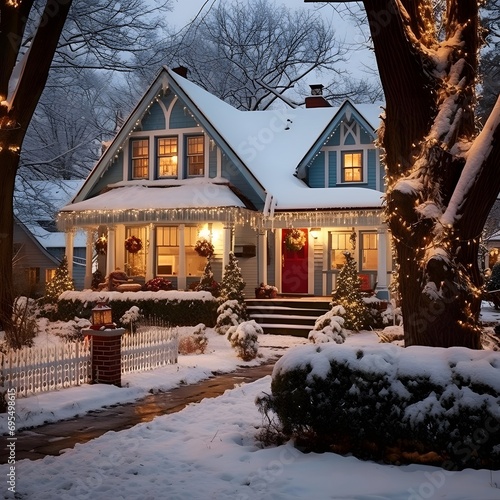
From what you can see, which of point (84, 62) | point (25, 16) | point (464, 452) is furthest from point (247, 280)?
point (464, 452)

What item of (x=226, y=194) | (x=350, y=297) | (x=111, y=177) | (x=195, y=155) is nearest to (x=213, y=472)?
(x=350, y=297)

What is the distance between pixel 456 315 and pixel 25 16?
1061 cm

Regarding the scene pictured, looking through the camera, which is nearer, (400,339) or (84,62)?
(400,339)

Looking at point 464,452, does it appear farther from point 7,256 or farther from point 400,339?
point 7,256

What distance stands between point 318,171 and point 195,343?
10.8 meters

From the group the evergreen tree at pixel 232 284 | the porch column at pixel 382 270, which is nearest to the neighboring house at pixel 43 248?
the evergreen tree at pixel 232 284

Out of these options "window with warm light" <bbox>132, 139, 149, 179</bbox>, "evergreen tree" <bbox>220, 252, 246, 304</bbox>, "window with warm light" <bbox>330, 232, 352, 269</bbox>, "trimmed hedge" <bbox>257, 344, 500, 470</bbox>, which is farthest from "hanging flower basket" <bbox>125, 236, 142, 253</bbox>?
"trimmed hedge" <bbox>257, 344, 500, 470</bbox>

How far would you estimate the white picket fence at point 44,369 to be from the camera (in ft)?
30.6

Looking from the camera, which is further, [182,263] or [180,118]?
[180,118]

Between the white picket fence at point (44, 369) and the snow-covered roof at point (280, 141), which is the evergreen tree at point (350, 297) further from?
the white picket fence at point (44, 369)

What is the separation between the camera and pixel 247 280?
23.1 meters

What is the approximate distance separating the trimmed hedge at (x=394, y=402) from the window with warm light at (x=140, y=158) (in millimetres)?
17812

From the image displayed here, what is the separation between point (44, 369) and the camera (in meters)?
9.95

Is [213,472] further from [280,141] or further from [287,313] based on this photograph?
[280,141]
